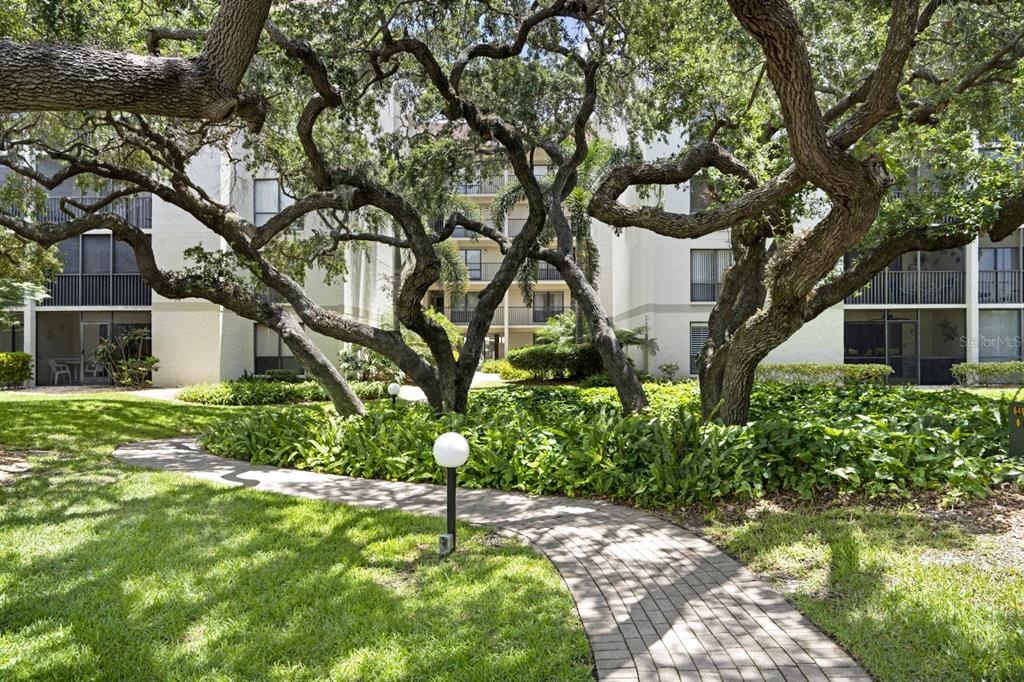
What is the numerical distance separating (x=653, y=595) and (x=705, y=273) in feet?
60.4

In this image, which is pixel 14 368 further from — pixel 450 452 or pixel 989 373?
pixel 989 373

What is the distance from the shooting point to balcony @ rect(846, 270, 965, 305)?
2116 cm

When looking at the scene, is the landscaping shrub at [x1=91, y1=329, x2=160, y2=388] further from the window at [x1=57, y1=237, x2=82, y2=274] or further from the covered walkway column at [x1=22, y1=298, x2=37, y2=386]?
the window at [x1=57, y1=237, x2=82, y2=274]

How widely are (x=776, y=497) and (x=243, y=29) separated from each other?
5915 mm

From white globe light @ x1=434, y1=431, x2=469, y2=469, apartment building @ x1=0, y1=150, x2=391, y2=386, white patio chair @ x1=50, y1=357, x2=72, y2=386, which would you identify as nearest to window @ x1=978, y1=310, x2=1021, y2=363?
apartment building @ x1=0, y1=150, x2=391, y2=386

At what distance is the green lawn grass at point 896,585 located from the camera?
3156 mm

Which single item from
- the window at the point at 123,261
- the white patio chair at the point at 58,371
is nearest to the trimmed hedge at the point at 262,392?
the window at the point at 123,261

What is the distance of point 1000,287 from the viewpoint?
2116 cm

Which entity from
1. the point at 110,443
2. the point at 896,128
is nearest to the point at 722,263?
the point at 896,128

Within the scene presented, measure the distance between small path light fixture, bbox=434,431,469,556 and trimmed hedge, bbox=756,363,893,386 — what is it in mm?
16245

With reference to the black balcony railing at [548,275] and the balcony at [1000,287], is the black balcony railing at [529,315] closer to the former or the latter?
the black balcony railing at [548,275]

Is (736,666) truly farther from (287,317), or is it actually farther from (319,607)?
(287,317)

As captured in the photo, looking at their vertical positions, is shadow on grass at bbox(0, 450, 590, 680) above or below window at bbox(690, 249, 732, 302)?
below

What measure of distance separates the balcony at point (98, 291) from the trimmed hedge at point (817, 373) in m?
21.1
